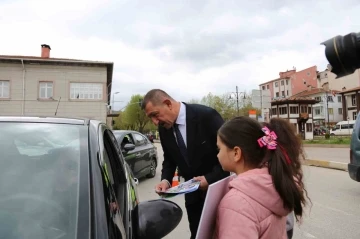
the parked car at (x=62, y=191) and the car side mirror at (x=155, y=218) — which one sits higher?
the parked car at (x=62, y=191)

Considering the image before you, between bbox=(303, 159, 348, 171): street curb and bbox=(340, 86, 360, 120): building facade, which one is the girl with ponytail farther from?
bbox=(340, 86, 360, 120): building facade

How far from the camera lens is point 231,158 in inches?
66.1

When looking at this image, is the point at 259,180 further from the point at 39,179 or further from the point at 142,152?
the point at 142,152

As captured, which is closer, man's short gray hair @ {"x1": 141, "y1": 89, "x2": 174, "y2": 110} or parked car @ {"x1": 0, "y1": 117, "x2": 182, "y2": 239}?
parked car @ {"x1": 0, "y1": 117, "x2": 182, "y2": 239}

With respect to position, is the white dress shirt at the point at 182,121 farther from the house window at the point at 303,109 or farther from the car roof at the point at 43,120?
the house window at the point at 303,109

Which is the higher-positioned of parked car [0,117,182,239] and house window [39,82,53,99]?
house window [39,82,53,99]

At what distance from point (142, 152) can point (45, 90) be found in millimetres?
26672

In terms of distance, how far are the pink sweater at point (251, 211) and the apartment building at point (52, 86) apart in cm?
3100

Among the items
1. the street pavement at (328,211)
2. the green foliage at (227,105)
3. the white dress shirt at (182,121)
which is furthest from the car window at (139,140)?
the green foliage at (227,105)

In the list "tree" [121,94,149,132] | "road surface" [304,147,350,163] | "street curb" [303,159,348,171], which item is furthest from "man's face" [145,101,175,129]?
"tree" [121,94,149,132]

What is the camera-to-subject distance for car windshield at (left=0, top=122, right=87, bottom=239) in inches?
56.1

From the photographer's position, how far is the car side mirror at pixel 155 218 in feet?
5.59

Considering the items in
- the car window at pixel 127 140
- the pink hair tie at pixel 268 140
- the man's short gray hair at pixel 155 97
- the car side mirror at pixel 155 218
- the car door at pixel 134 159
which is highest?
the man's short gray hair at pixel 155 97

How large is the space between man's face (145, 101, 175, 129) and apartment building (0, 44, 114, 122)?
29843 mm
